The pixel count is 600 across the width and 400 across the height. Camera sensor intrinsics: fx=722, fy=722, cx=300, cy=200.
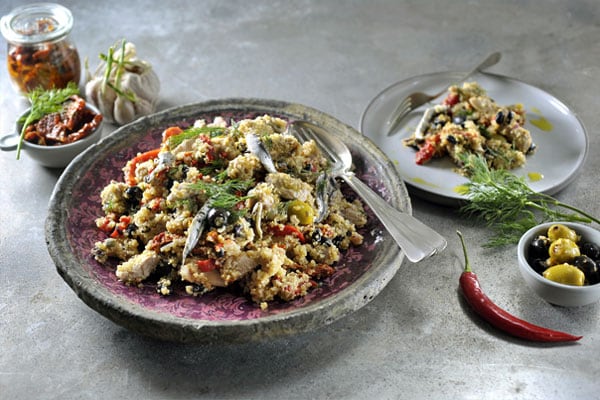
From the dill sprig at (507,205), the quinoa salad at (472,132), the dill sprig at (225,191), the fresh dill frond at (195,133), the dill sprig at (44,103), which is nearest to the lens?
the dill sprig at (225,191)

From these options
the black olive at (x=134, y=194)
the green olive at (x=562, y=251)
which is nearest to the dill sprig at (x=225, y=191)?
the black olive at (x=134, y=194)

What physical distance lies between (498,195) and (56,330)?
8.15ft

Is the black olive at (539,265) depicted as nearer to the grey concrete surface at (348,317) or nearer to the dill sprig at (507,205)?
the grey concrete surface at (348,317)

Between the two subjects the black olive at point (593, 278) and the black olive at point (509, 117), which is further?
the black olive at point (509, 117)

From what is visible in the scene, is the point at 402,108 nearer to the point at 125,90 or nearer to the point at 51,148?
the point at 125,90

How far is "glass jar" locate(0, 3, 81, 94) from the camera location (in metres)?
4.78

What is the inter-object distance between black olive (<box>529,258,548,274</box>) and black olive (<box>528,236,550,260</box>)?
0.09ft

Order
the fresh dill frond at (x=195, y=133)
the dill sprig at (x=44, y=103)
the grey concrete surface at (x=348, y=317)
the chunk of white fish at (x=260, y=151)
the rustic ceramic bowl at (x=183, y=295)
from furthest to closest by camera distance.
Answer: the dill sprig at (x=44, y=103) < the fresh dill frond at (x=195, y=133) < the chunk of white fish at (x=260, y=151) < the grey concrete surface at (x=348, y=317) < the rustic ceramic bowl at (x=183, y=295)

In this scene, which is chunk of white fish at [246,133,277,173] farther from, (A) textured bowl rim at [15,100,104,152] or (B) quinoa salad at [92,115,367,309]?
(A) textured bowl rim at [15,100,104,152]

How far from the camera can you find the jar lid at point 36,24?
187 inches

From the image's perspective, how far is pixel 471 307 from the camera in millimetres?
3670

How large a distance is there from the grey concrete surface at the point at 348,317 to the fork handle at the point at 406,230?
1.22 feet

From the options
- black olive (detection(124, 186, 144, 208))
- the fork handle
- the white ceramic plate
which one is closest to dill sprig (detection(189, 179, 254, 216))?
black olive (detection(124, 186, 144, 208))

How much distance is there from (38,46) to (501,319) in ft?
11.3
